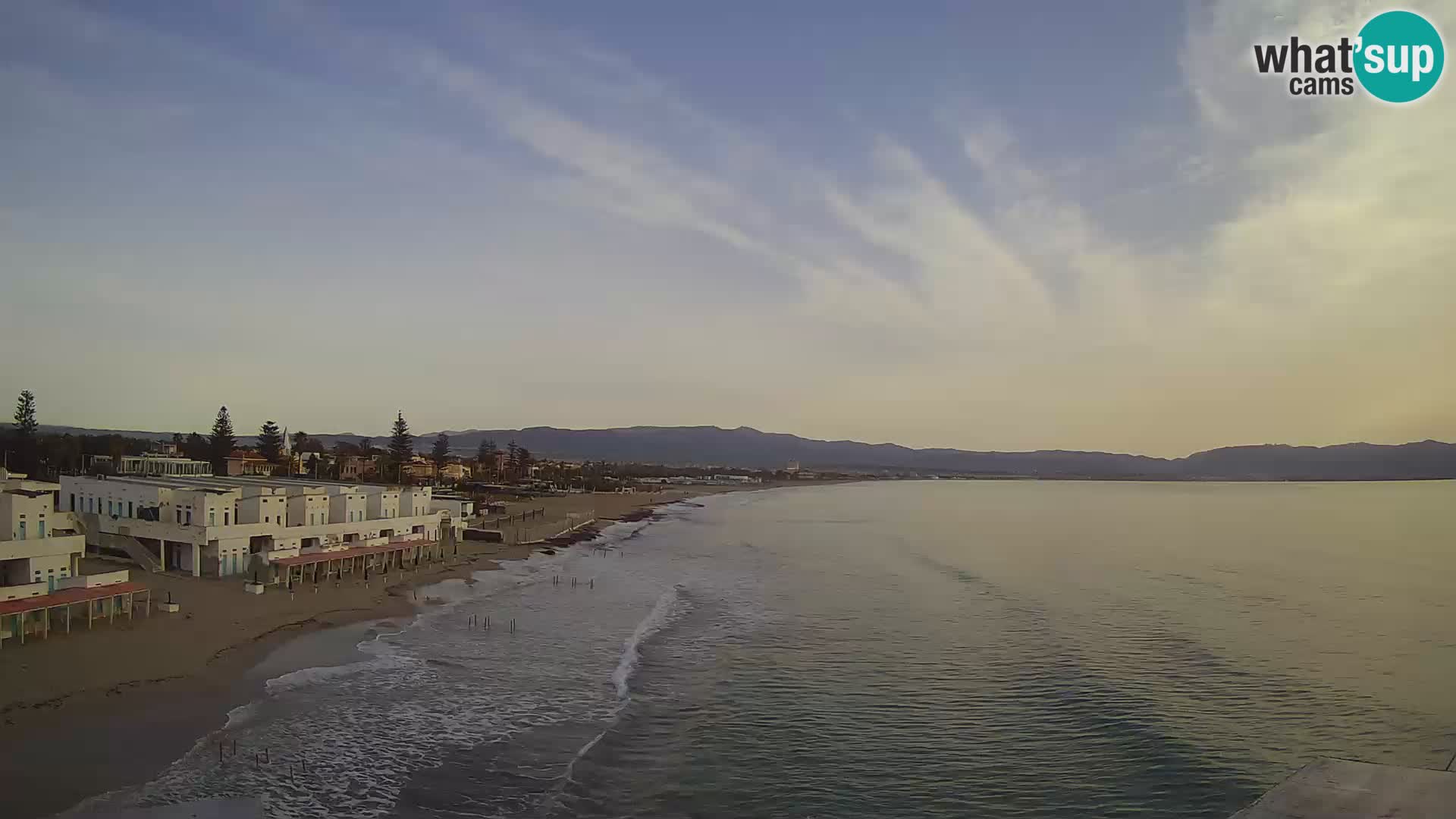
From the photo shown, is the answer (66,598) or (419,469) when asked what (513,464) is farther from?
(66,598)

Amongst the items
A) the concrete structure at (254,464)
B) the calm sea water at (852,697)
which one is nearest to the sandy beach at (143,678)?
the calm sea water at (852,697)

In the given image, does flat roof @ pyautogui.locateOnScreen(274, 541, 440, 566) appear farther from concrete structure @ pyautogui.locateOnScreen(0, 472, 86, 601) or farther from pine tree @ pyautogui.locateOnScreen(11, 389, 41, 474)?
pine tree @ pyautogui.locateOnScreen(11, 389, 41, 474)

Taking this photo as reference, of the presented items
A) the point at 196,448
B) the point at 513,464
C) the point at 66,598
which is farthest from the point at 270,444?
the point at 66,598

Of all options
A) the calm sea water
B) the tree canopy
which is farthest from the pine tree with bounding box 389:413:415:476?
the calm sea water

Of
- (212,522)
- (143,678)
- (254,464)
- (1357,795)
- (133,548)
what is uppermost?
(254,464)

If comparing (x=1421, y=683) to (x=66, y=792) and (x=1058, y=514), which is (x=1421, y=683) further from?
(x=1058, y=514)

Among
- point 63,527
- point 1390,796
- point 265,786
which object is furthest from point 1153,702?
point 63,527

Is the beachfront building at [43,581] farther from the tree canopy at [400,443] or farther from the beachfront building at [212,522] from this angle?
the tree canopy at [400,443]
